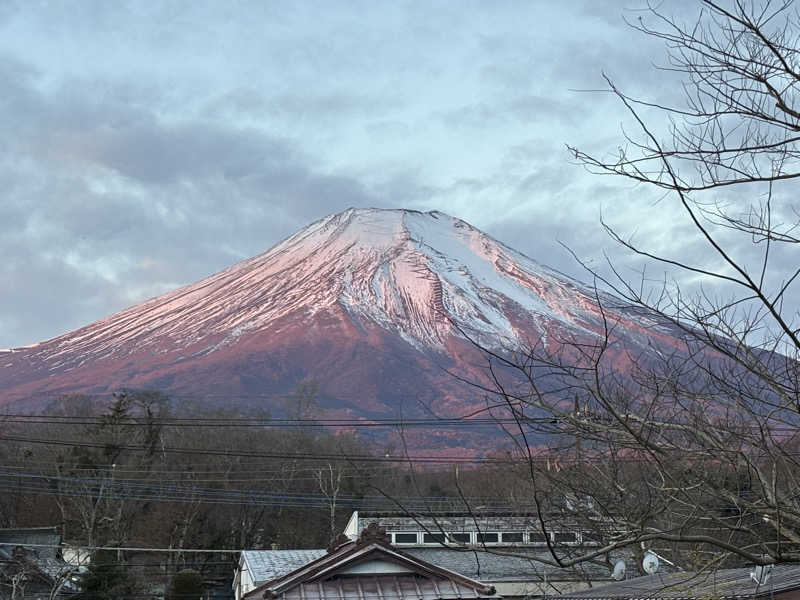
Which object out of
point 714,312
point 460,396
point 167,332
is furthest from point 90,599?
point 167,332

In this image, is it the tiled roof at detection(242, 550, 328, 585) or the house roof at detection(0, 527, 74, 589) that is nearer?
the tiled roof at detection(242, 550, 328, 585)

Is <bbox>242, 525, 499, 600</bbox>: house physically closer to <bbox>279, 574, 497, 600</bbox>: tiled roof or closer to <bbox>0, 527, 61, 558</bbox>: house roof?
<bbox>279, 574, 497, 600</bbox>: tiled roof

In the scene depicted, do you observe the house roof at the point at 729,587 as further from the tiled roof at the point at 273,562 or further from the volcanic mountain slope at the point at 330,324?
the volcanic mountain slope at the point at 330,324

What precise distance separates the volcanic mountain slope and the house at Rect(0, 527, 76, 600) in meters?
79.0

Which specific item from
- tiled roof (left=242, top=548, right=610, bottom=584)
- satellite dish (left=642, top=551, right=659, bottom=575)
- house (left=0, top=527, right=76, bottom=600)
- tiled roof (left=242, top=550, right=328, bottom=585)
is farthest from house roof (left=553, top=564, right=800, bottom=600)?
house (left=0, top=527, right=76, bottom=600)

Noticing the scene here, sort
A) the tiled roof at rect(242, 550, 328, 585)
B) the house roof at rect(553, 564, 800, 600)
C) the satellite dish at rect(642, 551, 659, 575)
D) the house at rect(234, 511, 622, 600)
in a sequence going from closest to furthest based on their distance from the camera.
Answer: the house roof at rect(553, 564, 800, 600), the satellite dish at rect(642, 551, 659, 575), the tiled roof at rect(242, 550, 328, 585), the house at rect(234, 511, 622, 600)

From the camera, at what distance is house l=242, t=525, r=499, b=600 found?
15266 mm

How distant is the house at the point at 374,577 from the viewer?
50.1 feet

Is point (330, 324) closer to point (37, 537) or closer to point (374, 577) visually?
point (37, 537)

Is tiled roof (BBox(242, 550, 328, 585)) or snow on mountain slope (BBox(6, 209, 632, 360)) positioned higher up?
snow on mountain slope (BBox(6, 209, 632, 360))

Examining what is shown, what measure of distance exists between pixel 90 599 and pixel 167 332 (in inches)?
5046

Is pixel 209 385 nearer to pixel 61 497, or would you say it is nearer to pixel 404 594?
pixel 61 497

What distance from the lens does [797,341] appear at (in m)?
3.85

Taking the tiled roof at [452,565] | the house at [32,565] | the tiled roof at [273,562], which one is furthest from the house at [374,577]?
the house at [32,565]
